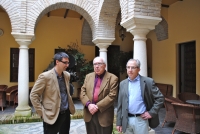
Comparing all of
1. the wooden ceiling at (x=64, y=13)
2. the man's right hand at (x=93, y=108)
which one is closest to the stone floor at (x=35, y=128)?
the man's right hand at (x=93, y=108)

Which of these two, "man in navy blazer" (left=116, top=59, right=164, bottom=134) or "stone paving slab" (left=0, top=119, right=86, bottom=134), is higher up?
"man in navy blazer" (left=116, top=59, right=164, bottom=134)

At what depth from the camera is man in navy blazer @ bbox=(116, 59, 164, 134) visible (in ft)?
7.40

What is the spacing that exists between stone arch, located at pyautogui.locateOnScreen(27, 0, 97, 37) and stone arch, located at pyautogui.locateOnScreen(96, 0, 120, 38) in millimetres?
245

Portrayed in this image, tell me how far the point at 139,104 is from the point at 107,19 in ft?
14.0

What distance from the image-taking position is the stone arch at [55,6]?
5523 mm

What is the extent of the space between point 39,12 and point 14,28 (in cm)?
86

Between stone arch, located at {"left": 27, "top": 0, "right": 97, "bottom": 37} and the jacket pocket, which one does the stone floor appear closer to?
the jacket pocket

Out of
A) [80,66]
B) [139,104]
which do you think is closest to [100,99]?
[139,104]

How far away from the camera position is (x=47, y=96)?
7.80 ft

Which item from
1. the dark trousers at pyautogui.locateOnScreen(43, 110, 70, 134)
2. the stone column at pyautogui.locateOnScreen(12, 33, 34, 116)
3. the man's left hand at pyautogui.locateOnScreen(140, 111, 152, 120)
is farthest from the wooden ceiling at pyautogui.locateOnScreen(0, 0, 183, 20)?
the man's left hand at pyautogui.locateOnScreen(140, 111, 152, 120)

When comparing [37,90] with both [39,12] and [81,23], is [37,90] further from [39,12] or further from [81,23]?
[81,23]

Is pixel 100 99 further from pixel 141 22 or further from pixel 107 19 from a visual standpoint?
pixel 107 19

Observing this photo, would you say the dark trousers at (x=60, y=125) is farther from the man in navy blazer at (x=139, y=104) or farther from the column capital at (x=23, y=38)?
the column capital at (x=23, y=38)

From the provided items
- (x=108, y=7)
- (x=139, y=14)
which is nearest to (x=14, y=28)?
(x=108, y=7)
